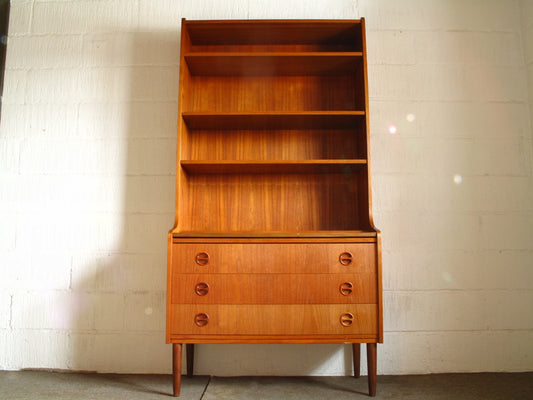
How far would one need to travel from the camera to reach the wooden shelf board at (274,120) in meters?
2.05

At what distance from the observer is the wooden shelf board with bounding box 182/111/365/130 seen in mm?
2049

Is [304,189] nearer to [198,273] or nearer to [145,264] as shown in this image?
[198,273]

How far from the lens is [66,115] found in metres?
2.42

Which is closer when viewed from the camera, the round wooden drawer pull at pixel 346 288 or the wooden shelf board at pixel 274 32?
the round wooden drawer pull at pixel 346 288

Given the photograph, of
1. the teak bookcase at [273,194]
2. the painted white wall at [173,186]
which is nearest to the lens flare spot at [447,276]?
the painted white wall at [173,186]

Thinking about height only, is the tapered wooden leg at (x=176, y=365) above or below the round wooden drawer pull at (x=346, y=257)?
below

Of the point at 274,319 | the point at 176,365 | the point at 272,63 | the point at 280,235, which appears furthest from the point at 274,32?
the point at 176,365

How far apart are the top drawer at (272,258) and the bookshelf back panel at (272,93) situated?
0.91 metres

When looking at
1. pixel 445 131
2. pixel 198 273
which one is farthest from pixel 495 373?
pixel 198 273

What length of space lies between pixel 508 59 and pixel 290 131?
1.51 m

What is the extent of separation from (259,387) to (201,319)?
561mm

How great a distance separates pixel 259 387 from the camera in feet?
6.76

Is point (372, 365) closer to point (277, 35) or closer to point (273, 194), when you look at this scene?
point (273, 194)

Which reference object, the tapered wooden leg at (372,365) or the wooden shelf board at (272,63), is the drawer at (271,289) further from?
the wooden shelf board at (272,63)
